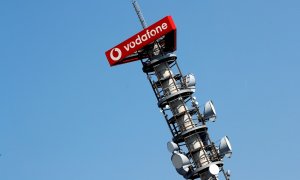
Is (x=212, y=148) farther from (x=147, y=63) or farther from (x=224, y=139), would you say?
(x=147, y=63)

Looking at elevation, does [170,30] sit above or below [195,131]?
above

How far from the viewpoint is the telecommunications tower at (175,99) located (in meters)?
80.8

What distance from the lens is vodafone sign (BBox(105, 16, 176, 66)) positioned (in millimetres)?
81938

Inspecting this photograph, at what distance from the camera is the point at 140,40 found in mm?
82812

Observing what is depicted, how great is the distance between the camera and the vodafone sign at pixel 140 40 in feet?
269

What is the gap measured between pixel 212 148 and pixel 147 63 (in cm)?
1346

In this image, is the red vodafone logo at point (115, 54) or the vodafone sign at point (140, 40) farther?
the red vodafone logo at point (115, 54)

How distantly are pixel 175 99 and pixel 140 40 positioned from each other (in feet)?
27.9

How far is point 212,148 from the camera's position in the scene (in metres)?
81.8

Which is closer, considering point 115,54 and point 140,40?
point 140,40

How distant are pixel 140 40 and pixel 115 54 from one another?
3.72 m

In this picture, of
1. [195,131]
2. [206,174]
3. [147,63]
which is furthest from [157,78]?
[206,174]

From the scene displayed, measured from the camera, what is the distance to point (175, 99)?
273 feet

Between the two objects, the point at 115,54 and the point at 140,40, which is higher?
the point at 140,40
